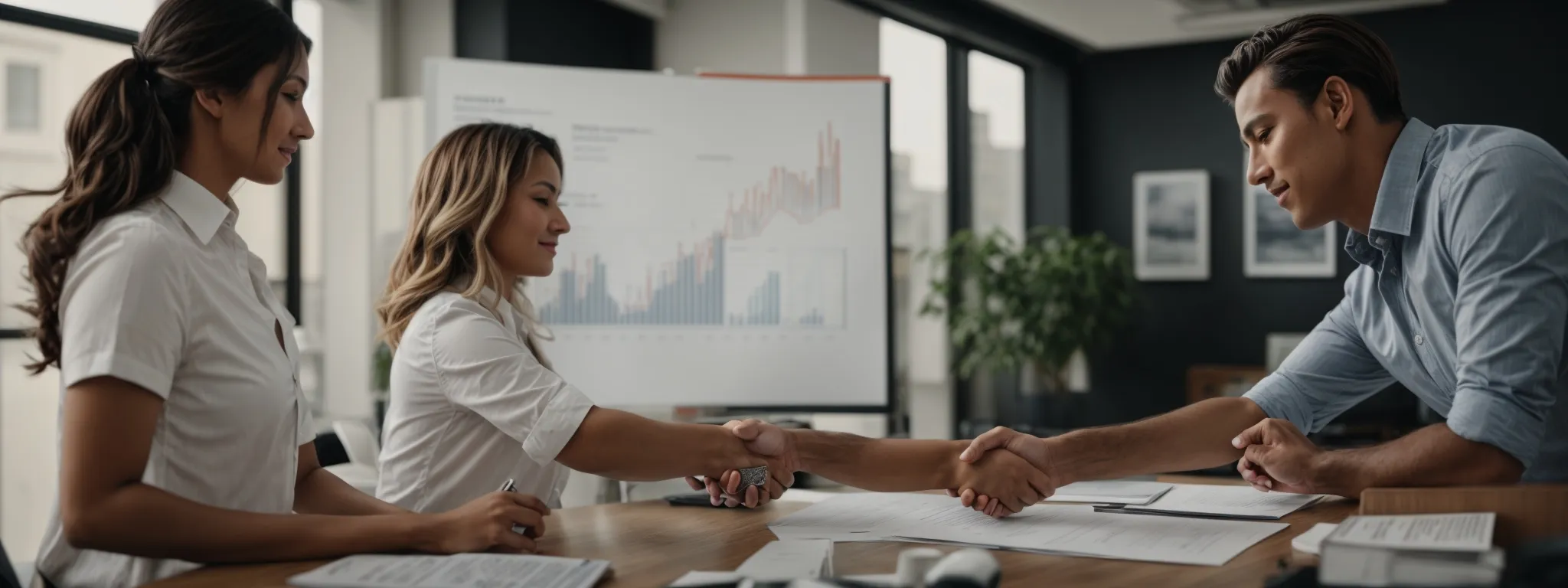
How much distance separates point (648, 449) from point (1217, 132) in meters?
6.03

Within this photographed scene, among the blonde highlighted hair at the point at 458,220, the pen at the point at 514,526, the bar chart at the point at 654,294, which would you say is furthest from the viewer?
the bar chart at the point at 654,294

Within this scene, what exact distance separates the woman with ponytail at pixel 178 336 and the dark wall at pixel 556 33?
3.65 m

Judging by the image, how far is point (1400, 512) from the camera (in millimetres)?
1372

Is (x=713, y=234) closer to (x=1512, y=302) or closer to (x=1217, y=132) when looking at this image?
(x=1512, y=302)

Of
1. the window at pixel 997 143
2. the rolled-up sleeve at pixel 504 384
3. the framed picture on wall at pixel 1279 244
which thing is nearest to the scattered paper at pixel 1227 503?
the rolled-up sleeve at pixel 504 384

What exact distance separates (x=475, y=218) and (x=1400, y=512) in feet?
4.65

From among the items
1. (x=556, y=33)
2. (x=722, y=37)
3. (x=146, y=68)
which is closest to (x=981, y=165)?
(x=722, y=37)

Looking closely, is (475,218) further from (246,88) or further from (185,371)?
(185,371)

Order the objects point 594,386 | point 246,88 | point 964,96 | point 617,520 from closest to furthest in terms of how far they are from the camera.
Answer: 1. point 246,88
2. point 617,520
3. point 594,386
4. point 964,96

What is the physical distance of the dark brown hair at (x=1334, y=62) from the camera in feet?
5.84

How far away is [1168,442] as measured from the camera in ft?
6.35

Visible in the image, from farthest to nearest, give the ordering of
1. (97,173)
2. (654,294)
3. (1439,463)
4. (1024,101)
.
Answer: (1024,101) → (654,294) → (1439,463) → (97,173)

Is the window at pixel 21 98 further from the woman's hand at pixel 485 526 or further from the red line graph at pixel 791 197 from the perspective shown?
the woman's hand at pixel 485 526

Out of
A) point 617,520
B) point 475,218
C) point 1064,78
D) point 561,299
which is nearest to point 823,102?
point 561,299
